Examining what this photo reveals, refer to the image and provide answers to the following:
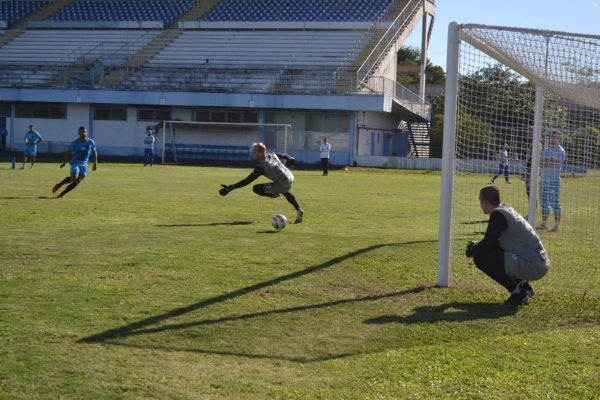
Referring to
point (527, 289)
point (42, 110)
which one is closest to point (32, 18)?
point (42, 110)

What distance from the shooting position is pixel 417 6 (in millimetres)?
50531

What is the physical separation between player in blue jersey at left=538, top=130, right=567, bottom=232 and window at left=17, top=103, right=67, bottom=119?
3940 cm

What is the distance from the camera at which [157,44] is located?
4978cm

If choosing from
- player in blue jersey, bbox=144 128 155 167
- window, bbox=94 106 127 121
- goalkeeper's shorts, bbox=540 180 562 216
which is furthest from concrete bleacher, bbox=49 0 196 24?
goalkeeper's shorts, bbox=540 180 562 216

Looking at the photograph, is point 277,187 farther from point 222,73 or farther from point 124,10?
point 124,10

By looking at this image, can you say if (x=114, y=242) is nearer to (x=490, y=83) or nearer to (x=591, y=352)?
(x=490, y=83)

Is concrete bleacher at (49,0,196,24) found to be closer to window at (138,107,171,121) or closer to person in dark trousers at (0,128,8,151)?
window at (138,107,171,121)

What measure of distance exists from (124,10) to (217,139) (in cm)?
1416

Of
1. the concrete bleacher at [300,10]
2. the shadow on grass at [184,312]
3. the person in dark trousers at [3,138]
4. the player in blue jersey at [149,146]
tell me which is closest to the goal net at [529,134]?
the shadow on grass at [184,312]

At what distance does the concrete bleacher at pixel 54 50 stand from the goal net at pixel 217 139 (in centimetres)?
695

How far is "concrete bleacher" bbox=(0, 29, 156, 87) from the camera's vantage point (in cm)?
4778

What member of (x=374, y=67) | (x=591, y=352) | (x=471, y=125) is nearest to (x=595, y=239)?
(x=471, y=125)

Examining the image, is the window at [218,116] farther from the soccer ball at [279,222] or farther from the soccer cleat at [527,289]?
the soccer cleat at [527,289]

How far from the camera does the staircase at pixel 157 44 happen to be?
1863 inches
